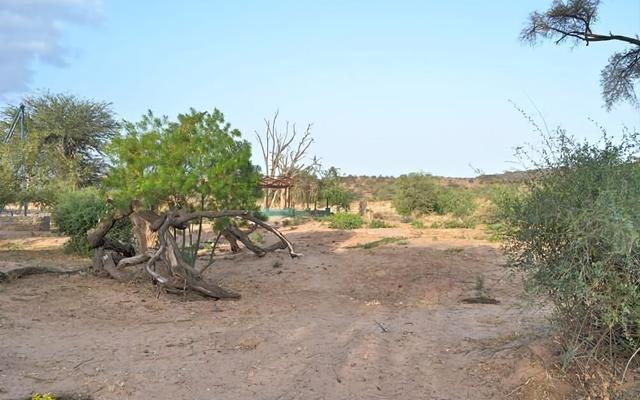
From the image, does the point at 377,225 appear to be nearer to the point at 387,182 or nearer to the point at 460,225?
the point at 460,225

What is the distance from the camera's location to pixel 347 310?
923cm

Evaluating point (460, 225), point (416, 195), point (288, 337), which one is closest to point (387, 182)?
point (416, 195)

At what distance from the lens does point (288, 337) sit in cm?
721

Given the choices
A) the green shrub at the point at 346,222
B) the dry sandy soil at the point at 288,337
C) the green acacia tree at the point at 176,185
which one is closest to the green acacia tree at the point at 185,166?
the green acacia tree at the point at 176,185

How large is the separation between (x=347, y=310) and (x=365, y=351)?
281 cm

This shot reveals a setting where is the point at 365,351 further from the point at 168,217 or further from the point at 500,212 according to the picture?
the point at 168,217

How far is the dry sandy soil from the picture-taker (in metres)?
5.50

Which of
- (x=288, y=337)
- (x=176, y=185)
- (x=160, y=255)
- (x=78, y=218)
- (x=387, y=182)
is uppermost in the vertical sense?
(x=387, y=182)

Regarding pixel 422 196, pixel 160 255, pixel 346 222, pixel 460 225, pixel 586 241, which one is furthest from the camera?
pixel 422 196

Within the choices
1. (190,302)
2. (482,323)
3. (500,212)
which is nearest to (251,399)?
(500,212)

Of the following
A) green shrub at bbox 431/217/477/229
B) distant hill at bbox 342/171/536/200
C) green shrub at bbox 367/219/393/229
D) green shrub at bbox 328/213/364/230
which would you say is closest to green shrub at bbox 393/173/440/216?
distant hill at bbox 342/171/536/200

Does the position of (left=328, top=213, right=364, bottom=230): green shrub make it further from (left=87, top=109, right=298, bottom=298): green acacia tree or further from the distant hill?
(left=87, top=109, right=298, bottom=298): green acacia tree

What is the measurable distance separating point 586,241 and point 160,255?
695cm

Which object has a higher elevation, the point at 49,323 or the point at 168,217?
the point at 168,217
